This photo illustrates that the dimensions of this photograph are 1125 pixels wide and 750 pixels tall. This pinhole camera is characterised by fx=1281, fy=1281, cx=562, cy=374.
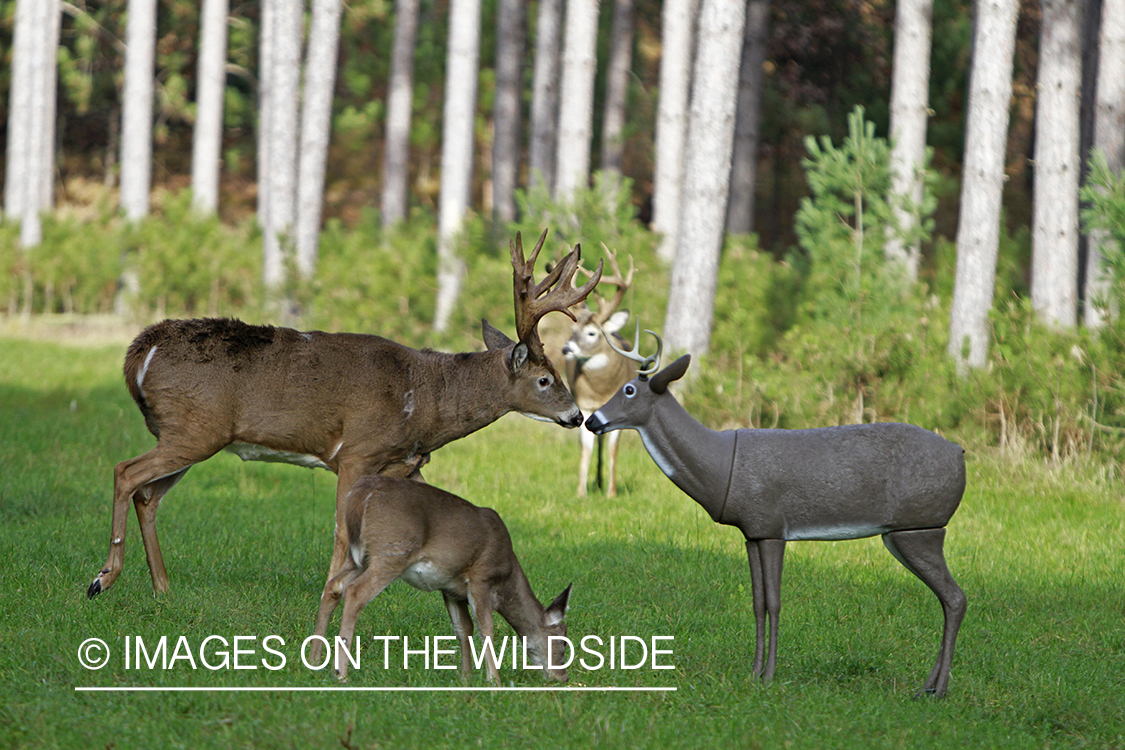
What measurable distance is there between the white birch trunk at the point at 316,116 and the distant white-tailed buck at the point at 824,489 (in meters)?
16.7

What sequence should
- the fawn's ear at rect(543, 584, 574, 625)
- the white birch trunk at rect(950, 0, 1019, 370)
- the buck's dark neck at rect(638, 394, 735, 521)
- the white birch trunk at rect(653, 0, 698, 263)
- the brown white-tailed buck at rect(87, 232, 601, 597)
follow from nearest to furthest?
the buck's dark neck at rect(638, 394, 735, 521)
the fawn's ear at rect(543, 584, 574, 625)
the brown white-tailed buck at rect(87, 232, 601, 597)
the white birch trunk at rect(950, 0, 1019, 370)
the white birch trunk at rect(653, 0, 698, 263)

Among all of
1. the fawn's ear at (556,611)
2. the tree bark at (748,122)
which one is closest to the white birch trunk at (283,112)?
the tree bark at (748,122)

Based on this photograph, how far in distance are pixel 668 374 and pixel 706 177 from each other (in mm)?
8193

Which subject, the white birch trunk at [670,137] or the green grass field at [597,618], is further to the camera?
the white birch trunk at [670,137]

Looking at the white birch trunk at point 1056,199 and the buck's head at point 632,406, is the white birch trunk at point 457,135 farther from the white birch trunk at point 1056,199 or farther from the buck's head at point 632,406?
the buck's head at point 632,406

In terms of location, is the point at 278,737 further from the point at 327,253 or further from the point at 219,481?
the point at 327,253

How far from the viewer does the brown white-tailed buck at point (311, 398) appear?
7.34 meters

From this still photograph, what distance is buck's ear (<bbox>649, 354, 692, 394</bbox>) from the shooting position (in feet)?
19.0

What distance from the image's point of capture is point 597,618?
723 cm

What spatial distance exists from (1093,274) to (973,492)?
14.6 ft

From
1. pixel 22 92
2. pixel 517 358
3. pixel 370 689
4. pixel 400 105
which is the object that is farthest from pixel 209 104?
pixel 370 689

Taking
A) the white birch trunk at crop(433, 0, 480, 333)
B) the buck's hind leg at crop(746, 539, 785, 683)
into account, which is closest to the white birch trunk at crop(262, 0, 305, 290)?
the white birch trunk at crop(433, 0, 480, 333)

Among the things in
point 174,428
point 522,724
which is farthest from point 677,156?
point 522,724

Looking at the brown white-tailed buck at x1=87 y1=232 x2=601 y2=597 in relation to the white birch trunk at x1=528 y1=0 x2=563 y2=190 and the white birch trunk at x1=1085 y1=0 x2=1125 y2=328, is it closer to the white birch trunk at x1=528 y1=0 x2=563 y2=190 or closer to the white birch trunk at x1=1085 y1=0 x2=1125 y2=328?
the white birch trunk at x1=1085 y1=0 x2=1125 y2=328
